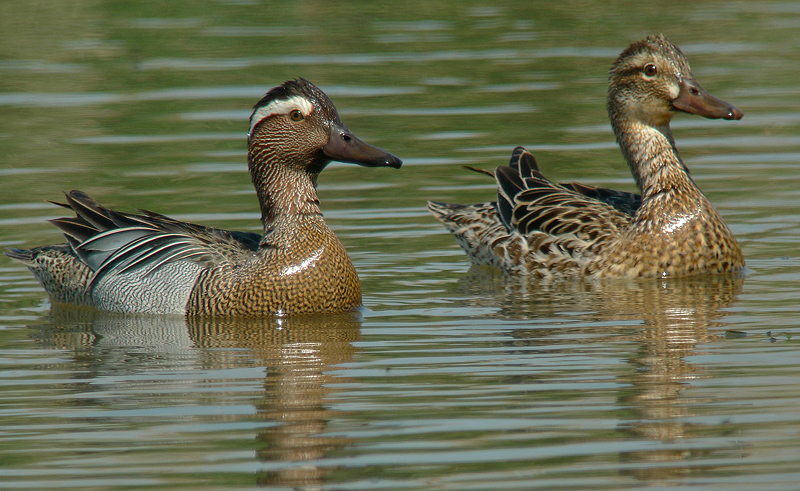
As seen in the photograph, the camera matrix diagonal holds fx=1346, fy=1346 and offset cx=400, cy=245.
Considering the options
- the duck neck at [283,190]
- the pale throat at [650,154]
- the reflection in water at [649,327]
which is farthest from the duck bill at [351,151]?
the pale throat at [650,154]

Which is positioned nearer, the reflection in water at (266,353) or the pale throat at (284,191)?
the reflection in water at (266,353)

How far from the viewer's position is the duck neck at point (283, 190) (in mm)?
9203

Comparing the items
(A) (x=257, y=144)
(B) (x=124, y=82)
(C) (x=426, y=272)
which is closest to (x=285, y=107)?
(A) (x=257, y=144)

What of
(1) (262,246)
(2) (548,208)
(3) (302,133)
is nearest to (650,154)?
(2) (548,208)

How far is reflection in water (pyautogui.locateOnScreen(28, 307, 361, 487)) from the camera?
595 cm

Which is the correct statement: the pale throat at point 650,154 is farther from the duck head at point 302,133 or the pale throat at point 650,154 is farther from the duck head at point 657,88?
the duck head at point 302,133

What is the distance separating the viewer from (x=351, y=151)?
8.91 metres

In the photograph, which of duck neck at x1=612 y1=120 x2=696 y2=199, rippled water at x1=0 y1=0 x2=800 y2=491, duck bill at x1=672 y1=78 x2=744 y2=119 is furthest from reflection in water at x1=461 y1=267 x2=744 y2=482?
duck bill at x1=672 y1=78 x2=744 y2=119

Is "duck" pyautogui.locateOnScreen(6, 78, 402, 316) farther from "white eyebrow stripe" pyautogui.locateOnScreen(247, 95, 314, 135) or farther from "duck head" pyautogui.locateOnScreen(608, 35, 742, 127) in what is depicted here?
"duck head" pyautogui.locateOnScreen(608, 35, 742, 127)

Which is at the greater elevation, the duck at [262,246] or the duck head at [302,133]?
the duck head at [302,133]

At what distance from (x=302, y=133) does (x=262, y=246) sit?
83cm

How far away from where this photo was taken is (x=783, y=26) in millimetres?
20609

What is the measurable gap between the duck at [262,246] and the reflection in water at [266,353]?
0.43 ft

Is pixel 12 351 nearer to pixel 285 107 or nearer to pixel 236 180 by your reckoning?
pixel 285 107
